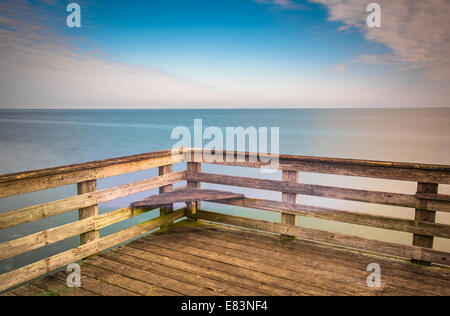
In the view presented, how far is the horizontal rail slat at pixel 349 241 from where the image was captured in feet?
9.20

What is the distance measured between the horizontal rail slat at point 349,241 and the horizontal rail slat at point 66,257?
0.96 m

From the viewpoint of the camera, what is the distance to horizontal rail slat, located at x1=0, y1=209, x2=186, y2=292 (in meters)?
2.23

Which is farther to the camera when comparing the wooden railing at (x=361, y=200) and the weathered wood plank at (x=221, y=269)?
the wooden railing at (x=361, y=200)

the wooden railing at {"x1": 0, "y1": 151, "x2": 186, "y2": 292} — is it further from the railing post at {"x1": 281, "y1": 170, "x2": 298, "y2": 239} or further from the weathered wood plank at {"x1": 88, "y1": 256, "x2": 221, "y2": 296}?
the railing post at {"x1": 281, "y1": 170, "x2": 298, "y2": 239}

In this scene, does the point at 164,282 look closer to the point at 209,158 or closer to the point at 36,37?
the point at 209,158

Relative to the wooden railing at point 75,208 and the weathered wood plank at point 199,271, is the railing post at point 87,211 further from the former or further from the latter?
the weathered wood plank at point 199,271

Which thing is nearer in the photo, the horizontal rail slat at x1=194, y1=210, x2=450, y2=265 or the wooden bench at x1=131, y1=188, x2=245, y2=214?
the horizontal rail slat at x1=194, y1=210, x2=450, y2=265

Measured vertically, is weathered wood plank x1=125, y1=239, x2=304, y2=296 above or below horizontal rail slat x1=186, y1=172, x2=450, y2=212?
below

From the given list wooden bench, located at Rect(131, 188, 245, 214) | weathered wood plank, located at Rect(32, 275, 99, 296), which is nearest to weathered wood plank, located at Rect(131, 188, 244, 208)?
wooden bench, located at Rect(131, 188, 245, 214)

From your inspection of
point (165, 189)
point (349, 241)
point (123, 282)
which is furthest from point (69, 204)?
point (349, 241)

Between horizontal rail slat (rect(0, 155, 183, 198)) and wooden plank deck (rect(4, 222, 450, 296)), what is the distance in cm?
81

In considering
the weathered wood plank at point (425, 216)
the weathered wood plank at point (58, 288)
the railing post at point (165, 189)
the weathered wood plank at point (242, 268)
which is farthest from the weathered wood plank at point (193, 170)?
the weathered wood plank at point (425, 216)
